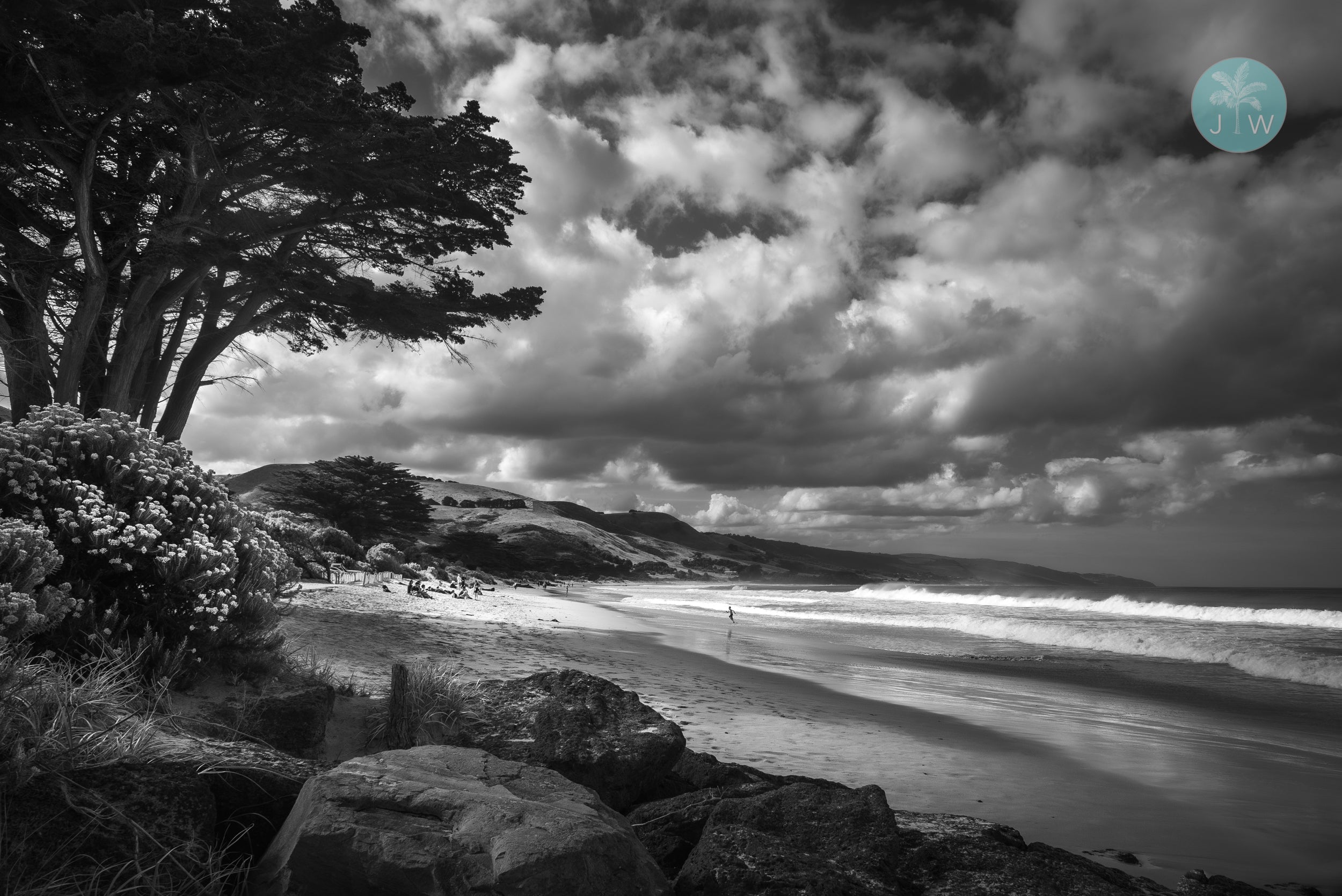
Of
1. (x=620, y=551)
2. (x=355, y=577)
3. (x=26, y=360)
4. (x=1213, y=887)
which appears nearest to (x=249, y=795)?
(x=1213, y=887)

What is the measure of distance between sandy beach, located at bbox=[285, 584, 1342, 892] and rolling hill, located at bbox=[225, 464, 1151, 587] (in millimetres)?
7111

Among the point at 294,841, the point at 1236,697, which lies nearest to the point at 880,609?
the point at 1236,697

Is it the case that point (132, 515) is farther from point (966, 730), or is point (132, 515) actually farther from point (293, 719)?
point (966, 730)

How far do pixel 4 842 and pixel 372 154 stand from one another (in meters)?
11.7

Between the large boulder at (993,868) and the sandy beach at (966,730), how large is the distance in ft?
3.01

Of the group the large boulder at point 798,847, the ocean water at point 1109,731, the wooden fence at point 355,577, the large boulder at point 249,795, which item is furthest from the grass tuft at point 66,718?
the wooden fence at point 355,577

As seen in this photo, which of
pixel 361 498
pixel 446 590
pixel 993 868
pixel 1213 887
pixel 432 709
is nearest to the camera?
pixel 993 868

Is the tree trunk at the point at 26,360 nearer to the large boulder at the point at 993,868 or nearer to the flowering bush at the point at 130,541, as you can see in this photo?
the flowering bush at the point at 130,541

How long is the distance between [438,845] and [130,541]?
11.5 ft

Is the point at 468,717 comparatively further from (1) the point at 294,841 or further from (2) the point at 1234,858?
(2) the point at 1234,858

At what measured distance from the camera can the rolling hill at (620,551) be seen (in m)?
59.2

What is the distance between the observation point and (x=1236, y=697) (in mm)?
10633

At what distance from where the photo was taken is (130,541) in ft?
15.6

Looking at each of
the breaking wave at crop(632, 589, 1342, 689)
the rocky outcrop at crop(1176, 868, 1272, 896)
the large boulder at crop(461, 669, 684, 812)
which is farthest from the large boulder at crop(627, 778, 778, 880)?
the breaking wave at crop(632, 589, 1342, 689)
